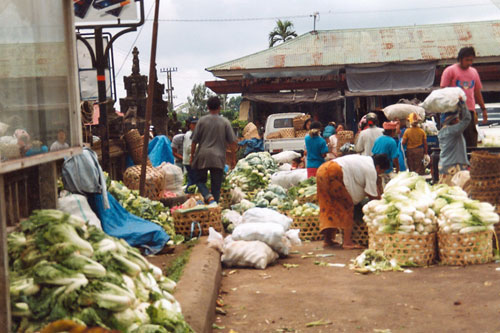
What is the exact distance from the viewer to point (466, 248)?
716 cm

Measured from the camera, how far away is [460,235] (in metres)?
7.13

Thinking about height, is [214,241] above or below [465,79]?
below

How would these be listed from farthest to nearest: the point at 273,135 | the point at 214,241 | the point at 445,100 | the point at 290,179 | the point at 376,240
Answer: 1. the point at 273,135
2. the point at 290,179
3. the point at 445,100
4. the point at 214,241
5. the point at 376,240

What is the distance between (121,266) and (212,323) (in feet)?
5.49

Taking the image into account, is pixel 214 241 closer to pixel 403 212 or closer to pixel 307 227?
pixel 403 212

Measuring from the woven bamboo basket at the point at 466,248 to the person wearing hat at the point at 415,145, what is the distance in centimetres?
602

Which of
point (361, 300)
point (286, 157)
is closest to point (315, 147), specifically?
point (361, 300)

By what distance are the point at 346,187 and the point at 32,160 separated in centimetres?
554

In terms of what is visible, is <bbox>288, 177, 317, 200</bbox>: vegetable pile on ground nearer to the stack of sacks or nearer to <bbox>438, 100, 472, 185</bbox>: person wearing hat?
the stack of sacks

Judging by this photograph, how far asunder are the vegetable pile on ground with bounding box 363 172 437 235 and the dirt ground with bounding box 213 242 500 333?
→ 483 mm

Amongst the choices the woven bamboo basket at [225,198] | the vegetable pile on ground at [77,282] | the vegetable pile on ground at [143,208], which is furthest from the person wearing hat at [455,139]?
the vegetable pile on ground at [77,282]

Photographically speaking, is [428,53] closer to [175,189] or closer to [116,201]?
[175,189]

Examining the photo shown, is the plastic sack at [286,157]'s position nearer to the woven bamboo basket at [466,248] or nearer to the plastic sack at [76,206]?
the woven bamboo basket at [466,248]

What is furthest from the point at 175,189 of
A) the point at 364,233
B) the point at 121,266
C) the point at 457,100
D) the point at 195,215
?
the point at 121,266
